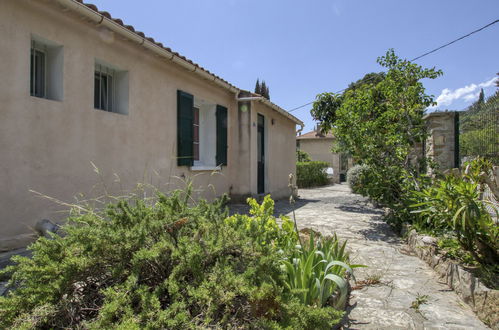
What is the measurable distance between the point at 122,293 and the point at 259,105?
8.27m

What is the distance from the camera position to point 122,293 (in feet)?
5.26

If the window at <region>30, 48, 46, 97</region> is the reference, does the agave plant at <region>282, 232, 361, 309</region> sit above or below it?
below

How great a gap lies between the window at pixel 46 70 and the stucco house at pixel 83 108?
1 centimetres

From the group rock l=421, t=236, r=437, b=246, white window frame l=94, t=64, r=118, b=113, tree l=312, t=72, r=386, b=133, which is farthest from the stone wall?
white window frame l=94, t=64, r=118, b=113

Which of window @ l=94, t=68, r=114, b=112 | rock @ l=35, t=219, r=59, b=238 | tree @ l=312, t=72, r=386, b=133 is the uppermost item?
tree @ l=312, t=72, r=386, b=133

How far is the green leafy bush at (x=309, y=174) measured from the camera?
17.2 meters

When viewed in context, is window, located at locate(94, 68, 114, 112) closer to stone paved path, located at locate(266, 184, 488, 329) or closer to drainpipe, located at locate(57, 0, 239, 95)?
drainpipe, located at locate(57, 0, 239, 95)

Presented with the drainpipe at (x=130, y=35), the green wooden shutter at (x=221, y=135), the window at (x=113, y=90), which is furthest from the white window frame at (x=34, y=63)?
the green wooden shutter at (x=221, y=135)

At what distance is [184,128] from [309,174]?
11.9 metres

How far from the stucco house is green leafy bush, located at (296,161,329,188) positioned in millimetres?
10106

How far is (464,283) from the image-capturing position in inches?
109

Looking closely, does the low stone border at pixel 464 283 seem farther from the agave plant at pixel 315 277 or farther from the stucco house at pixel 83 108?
the stucco house at pixel 83 108

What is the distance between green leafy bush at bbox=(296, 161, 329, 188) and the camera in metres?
17.2

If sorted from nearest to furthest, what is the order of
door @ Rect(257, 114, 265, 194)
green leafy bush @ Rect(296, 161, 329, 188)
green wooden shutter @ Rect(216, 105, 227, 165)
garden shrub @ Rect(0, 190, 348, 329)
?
1. garden shrub @ Rect(0, 190, 348, 329)
2. green wooden shutter @ Rect(216, 105, 227, 165)
3. door @ Rect(257, 114, 265, 194)
4. green leafy bush @ Rect(296, 161, 329, 188)
